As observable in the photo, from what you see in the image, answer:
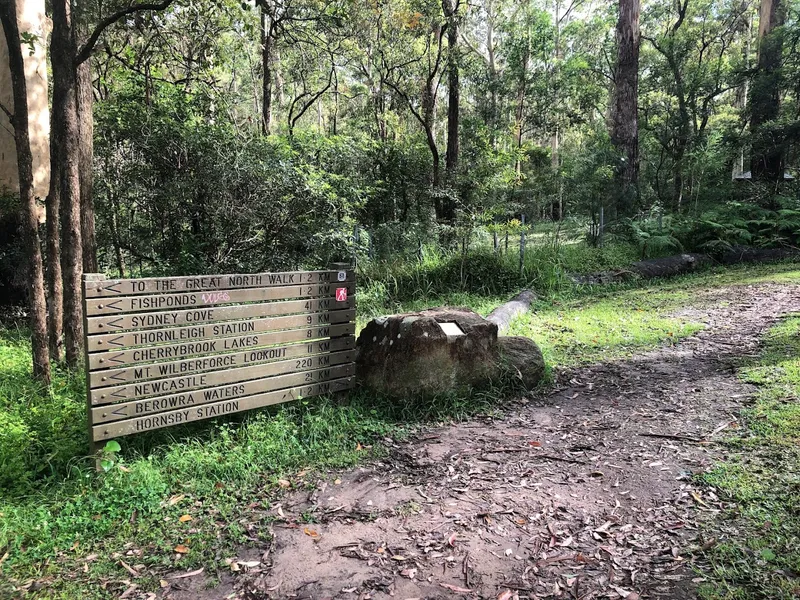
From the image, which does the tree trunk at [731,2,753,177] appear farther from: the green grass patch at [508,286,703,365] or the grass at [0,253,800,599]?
the grass at [0,253,800,599]

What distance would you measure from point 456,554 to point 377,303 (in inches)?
286

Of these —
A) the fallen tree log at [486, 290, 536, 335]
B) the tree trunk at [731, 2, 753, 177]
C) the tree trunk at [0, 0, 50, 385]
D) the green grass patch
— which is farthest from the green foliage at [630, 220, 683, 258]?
the tree trunk at [0, 0, 50, 385]

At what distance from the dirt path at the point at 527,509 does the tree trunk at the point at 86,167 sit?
13.4ft

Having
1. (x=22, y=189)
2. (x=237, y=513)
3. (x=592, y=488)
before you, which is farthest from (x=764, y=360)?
(x=22, y=189)

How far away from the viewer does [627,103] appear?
52.5 feet

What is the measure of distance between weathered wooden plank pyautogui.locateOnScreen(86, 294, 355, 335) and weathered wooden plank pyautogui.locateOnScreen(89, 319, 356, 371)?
0.17 meters

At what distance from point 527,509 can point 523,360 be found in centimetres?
245

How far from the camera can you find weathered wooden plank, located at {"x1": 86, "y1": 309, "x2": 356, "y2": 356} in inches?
146

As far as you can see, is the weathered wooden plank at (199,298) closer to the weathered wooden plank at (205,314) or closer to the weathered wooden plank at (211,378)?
the weathered wooden plank at (205,314)

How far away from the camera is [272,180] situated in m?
8.45

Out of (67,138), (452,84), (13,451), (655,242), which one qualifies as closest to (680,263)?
(655,242)

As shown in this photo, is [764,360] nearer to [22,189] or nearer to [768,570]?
[768,570]

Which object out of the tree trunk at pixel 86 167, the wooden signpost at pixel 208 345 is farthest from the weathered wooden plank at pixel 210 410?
the tree trunk at pixel 86 167

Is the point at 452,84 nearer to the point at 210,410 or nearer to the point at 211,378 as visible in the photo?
the point at 211,378
